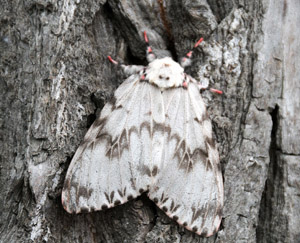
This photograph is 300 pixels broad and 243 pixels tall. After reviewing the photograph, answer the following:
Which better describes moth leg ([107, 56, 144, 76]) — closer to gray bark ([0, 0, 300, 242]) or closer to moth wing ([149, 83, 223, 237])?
gray bark ([0, 0, 300, 242])

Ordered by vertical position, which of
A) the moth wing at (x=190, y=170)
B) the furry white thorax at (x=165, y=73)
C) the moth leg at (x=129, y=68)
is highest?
the moth leg at (x=129, y=68)

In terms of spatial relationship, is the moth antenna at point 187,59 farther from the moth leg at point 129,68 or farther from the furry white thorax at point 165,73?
the moth leg at point 129,68

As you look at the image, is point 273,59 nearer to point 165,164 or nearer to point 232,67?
point 232,67

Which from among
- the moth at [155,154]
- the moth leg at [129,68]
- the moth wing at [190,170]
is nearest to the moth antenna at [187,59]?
the moth at [155,154]

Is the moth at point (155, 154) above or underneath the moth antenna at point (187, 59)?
underneath

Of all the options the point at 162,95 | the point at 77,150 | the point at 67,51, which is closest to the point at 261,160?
the point at 162,95

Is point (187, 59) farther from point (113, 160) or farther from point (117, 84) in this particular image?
point (113, 160)

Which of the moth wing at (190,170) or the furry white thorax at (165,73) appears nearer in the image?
the moth wing at (190,170)
